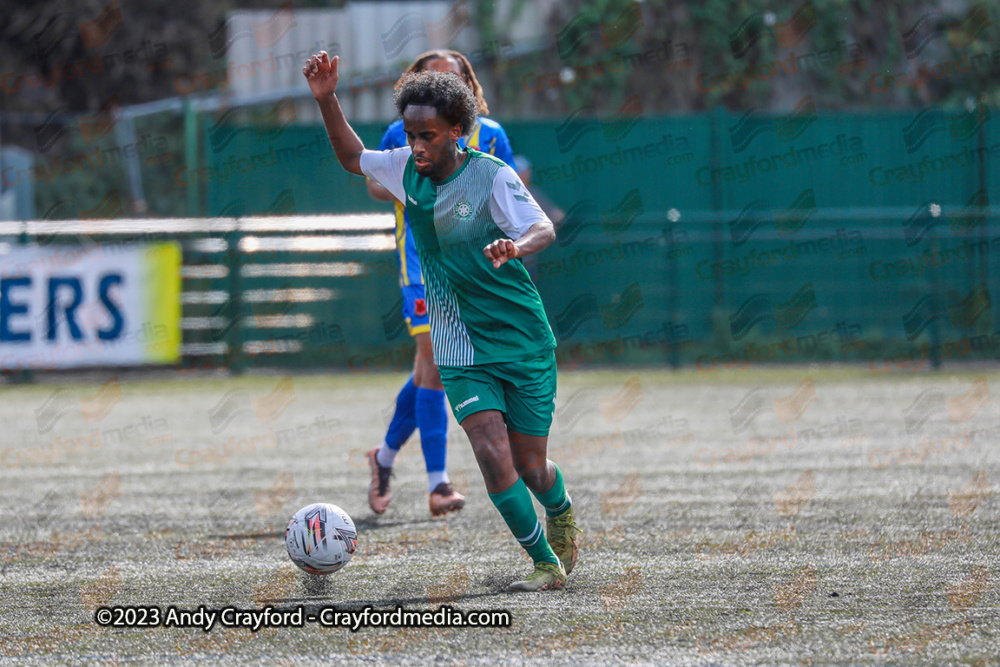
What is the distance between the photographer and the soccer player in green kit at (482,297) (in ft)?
13.5

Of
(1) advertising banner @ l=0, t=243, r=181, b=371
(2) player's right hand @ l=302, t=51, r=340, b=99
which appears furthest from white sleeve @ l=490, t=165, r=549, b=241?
(1) advertising banner @ l=0, t=243, r=181, b=371

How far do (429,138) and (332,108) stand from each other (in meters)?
0.53

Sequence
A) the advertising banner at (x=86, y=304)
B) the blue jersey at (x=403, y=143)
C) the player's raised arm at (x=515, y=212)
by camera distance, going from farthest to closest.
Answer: the advertising banner at (x=86, y=304), the blue jersey at (x=403, y=143), the player's raised arm at (x=515, y=212)

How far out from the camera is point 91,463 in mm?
8055

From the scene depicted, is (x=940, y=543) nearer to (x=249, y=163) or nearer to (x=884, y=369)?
(x=884, y=369)

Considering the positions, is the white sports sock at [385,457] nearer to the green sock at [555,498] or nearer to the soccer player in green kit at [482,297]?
the green sock at [555,498]

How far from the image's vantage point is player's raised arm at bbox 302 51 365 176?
14.4ft

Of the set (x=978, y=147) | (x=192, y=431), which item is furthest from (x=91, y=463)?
(x=978, y=147)

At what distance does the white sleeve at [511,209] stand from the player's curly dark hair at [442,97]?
0.75 feet

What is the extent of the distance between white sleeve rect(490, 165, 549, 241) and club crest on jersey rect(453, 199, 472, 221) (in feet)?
0.25

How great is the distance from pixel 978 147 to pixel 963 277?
1.78m

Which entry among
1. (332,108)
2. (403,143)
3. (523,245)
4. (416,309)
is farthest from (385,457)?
(523,245)

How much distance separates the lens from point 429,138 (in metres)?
4.08

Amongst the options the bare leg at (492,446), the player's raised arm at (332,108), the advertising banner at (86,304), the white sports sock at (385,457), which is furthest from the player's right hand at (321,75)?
the advertising banner at (86,304)
